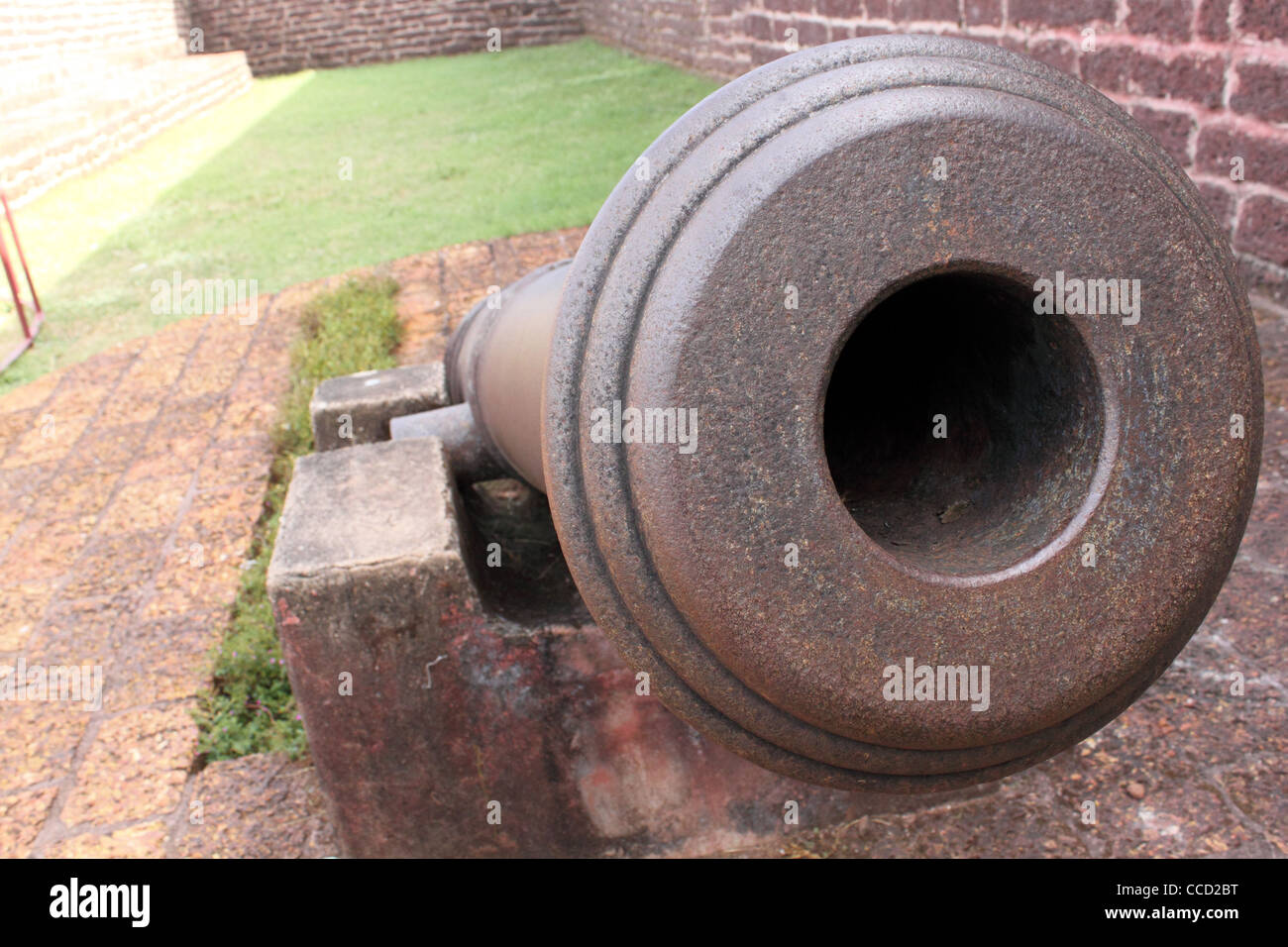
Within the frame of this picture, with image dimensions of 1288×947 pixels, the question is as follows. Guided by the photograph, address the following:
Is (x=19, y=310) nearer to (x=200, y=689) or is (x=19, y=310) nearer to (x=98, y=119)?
(x=200, y=689)

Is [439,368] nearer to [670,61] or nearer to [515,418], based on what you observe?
[515,418]

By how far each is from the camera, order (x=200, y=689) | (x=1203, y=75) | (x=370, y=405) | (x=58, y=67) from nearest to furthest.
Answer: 1. (x=370, y=405)
2. (x=200, y=689)
3. (x=1203, y=75)
4. (x=58, y=67)

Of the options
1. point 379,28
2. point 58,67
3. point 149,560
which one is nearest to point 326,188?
point 58,67

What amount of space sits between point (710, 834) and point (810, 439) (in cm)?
128

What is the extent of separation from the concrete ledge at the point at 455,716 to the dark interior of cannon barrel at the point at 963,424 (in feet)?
2.23

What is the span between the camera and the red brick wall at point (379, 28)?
16.3 m

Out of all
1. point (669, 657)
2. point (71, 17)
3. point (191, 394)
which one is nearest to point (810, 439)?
point (669, 657)

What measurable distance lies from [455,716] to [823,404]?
3.63 feet

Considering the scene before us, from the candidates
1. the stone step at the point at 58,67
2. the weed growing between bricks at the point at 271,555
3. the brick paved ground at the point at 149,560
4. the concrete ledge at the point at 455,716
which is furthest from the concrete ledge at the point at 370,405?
the stone step at the point at 58,67

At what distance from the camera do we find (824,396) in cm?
139

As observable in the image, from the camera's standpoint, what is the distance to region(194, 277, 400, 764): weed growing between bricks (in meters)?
2.91

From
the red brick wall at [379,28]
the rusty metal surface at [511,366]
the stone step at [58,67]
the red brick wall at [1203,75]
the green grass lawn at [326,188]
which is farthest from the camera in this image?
the red brick wall at [379,28]

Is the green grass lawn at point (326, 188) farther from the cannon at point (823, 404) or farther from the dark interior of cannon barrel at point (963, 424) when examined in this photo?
the cannon at point (823, 404)

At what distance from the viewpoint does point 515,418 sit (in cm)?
208
